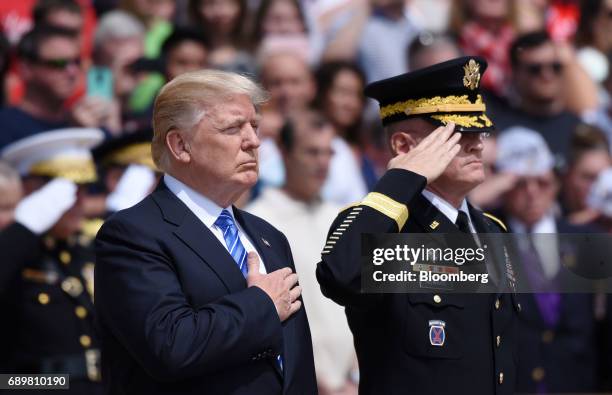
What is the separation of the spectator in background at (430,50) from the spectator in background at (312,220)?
1.69 meters

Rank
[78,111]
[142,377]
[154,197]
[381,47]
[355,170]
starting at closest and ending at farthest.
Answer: [142,377]
[154,197]
[78,111]
[355,170]
[381,47]

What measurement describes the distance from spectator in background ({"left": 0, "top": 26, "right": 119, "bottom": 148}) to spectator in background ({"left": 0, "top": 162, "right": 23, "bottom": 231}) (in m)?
0.95

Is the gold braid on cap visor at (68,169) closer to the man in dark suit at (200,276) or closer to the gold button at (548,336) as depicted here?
the man in dark suit at (200,276)

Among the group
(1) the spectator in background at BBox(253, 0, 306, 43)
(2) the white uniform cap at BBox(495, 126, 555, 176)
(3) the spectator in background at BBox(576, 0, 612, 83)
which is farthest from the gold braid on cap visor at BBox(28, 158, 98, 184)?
(3) the spectator in background at BBox(576, 0, 612, 83)

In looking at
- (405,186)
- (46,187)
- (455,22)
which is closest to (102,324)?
(405,186)

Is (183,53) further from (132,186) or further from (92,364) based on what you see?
(92,364)

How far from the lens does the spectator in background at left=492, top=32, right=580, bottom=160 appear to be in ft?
29.4

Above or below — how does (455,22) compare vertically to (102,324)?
above

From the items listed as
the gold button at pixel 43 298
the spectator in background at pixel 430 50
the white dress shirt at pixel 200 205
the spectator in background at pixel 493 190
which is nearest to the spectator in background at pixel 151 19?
the spectator in background at pixel 430 50

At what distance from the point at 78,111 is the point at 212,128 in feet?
13.3

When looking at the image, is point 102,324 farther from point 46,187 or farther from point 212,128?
point 46,187

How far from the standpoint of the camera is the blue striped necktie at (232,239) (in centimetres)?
380

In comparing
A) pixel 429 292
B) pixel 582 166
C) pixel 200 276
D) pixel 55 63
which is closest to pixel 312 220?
pixel 55 63

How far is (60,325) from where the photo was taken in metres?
5.71
